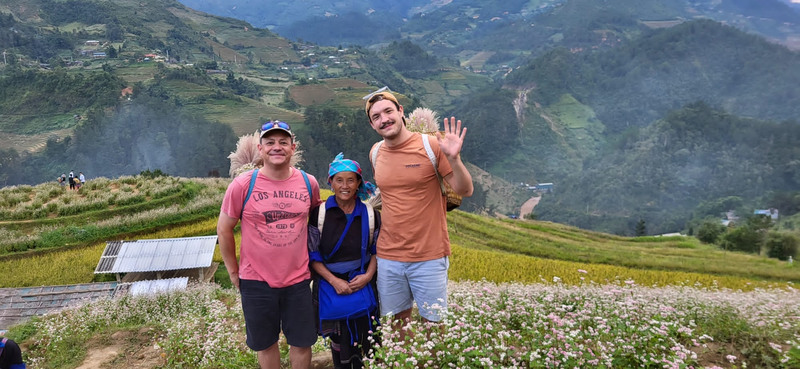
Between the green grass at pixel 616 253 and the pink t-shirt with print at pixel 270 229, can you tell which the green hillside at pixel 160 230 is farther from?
the pink t-shirt with print at pixel 270 229

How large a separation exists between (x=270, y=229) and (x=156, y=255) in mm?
8312

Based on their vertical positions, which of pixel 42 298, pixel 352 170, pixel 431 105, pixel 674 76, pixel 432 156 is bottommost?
pixel 42 298

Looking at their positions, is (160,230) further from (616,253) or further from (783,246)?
(783,246)

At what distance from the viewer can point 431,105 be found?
112312mm

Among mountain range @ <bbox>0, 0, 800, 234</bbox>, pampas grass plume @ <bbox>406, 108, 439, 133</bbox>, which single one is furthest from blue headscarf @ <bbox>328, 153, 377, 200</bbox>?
mountain range @ <bbox>0, 0, 800, 234</bbox>

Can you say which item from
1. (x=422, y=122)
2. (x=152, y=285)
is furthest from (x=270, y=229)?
(x=152, y=285)

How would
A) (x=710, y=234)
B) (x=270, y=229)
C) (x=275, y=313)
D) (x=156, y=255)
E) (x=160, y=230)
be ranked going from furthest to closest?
(x=710, y=234) < (x=160, y=230) < (x=156, y=255) < (x=275, y=313) < (x=270, y=229)

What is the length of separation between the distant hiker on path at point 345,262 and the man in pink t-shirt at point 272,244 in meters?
0.12

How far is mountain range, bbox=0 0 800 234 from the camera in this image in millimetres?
54781

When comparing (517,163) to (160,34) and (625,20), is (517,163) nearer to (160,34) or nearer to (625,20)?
(160,34)

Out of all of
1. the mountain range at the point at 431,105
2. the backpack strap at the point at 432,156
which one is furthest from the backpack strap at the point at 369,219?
the mountain range at the point at 431,105

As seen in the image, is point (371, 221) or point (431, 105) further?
point (431, 105)

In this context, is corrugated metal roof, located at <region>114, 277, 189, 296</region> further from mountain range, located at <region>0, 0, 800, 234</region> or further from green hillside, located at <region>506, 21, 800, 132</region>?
green hillside, located at <region>506, 21, 800, 132</region>

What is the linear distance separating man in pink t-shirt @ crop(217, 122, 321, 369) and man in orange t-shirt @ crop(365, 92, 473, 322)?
0.57 metres
